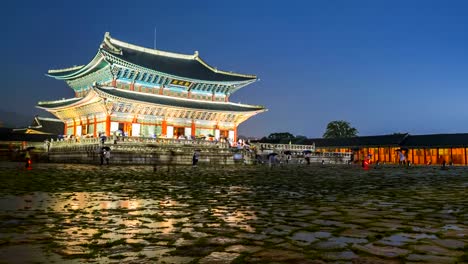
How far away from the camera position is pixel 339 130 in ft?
291

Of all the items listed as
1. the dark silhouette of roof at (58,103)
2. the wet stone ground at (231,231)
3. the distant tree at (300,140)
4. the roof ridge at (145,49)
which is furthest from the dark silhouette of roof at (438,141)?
the wet stone ground at (231,231)

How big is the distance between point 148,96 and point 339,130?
5512 centimetres

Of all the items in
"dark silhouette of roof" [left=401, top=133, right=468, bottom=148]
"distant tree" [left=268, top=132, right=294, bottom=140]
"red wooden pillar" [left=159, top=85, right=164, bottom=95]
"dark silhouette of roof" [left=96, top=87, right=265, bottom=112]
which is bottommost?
"dark silhouette of roof" [left=401, top=133, right=468, bottom=148]

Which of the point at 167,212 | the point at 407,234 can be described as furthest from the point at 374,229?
the point at 167,212

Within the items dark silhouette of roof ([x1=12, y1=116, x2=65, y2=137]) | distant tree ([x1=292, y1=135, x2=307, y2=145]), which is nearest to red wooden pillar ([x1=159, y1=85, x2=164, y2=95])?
dark silhouette of roof ([x1=12, y1=116, x2=65, y2=137])

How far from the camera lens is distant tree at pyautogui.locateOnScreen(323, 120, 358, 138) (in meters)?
88.4

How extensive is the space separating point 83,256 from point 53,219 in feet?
8.64

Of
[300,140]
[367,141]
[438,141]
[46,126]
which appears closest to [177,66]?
[46,126]

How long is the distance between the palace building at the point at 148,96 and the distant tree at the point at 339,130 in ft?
129

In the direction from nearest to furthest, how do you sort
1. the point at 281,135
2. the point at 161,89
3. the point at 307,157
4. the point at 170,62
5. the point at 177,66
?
1. the point at 307,157
2. the point at 161,89
3. the point at 177,66
4. the point at 170,62
5. the point at 281,135

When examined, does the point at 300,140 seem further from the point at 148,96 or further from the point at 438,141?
the point at 148,96

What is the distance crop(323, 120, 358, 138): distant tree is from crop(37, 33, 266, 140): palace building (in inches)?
1551

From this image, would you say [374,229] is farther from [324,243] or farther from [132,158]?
[132,158]

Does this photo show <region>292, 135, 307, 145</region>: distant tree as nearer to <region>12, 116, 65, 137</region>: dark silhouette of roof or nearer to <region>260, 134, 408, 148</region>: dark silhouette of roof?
<region>260, 134, 408, 148</region>: dark silhouette of roof
